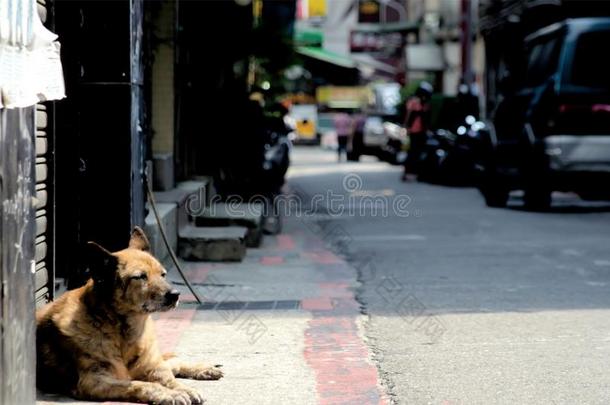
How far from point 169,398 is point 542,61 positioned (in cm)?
1157

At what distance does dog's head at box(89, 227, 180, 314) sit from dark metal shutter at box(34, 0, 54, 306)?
1.82m

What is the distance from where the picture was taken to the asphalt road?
6129mm

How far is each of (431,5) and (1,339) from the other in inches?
2008

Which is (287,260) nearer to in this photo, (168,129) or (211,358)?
(168,129)

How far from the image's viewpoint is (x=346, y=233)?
47.0ft

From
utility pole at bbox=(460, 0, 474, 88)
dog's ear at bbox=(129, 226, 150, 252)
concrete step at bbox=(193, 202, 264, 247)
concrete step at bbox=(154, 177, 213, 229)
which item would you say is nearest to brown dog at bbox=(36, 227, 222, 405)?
dog's ear at bbox=(129, 226, 150, 252)

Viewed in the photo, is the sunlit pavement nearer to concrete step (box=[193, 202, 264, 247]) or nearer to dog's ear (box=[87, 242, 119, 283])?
concrete step (box=[193, 202, 264, 247])

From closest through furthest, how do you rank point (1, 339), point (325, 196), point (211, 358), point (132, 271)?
1. point (1, 339)
2. point (132, 271)
3. point (211, 358)
4. point (325, 196)

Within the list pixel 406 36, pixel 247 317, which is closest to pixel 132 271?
pixel 247 317

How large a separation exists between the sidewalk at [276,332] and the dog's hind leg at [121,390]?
0.21 meters

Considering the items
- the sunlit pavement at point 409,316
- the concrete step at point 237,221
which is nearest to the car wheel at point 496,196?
the sunlit pavement at point 409,316

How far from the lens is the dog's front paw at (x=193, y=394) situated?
5.58 metres

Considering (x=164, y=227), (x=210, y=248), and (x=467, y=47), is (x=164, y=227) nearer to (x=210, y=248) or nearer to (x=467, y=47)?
(x=210, y=248)

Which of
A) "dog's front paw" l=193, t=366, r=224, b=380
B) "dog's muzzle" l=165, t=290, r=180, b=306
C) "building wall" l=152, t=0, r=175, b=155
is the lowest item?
"dog's front paw" l=193, t=366, r=224, b=380
